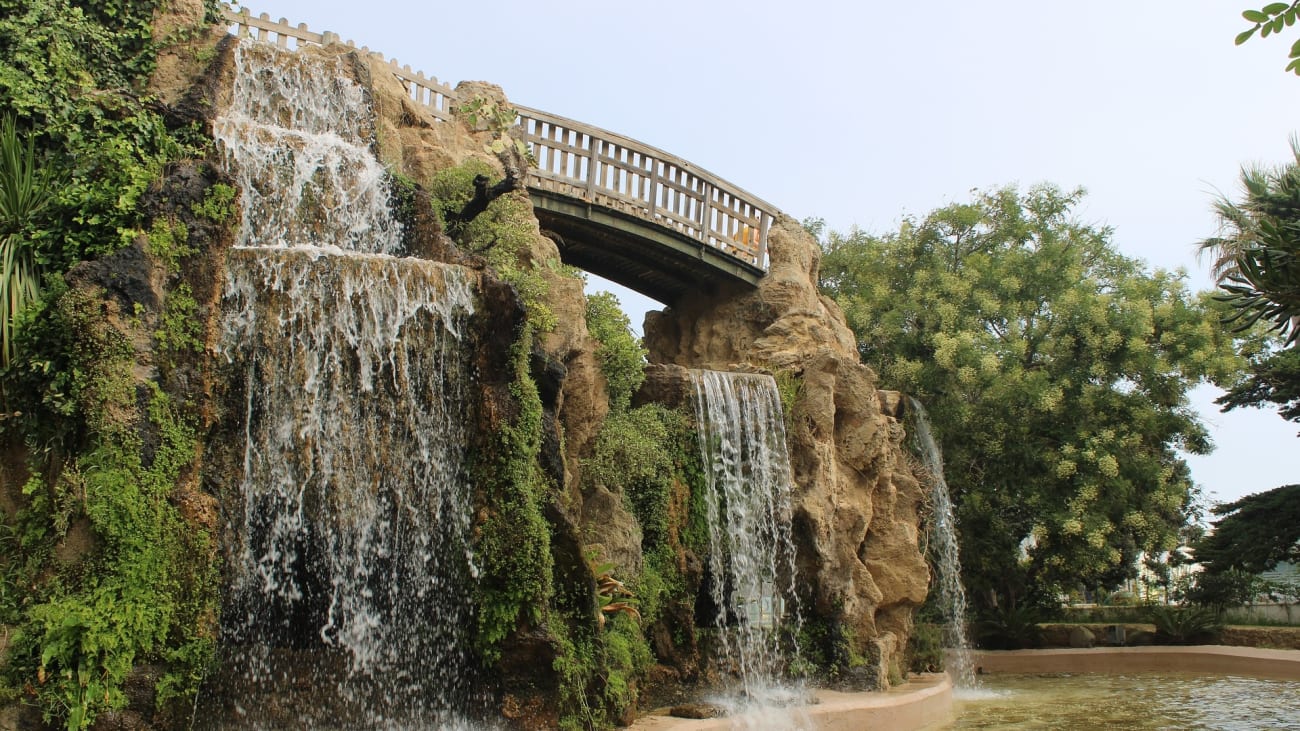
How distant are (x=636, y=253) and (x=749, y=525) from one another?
6101 millimetres

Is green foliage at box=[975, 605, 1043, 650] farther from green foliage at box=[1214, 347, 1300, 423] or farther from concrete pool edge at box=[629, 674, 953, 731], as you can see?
concrete pool edge at box=[629, 674, 953, 731]

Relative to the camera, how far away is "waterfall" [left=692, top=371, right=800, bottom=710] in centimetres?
1281

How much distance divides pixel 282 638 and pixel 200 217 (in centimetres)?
379

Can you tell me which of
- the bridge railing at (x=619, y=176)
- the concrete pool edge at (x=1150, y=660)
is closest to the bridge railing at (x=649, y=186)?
the bridge railing at (x=619, y=176)

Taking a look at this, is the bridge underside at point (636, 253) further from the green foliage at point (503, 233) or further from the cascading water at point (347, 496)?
the cascading water at point (347, 496)

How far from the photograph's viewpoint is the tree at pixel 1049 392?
20.4 metres

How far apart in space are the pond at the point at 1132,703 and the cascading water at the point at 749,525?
249 centimetres

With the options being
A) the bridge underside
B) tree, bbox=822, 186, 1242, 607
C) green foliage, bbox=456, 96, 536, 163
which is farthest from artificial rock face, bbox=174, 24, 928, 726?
tree, bbox=822, 186, 1242, 607

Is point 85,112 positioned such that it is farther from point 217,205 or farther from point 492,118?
point 492,118

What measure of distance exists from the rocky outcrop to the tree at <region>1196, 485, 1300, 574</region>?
6.93 metres

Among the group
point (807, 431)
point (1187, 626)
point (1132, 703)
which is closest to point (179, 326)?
point (807, 431)

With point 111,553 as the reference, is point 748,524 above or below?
above

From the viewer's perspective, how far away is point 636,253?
58.0ft

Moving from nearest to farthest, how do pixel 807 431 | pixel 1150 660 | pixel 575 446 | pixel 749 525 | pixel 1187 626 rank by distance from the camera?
pixel 575 446, pixel 749 525, pixel 807 431, pixel 1150 660, pixel 1187 626
